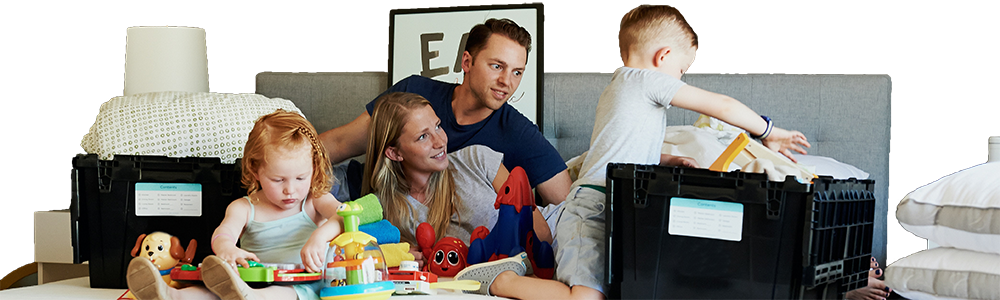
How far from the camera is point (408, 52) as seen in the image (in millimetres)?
2461

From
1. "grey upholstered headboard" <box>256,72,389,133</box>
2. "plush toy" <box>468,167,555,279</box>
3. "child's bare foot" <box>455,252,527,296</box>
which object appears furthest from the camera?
"grey upholstered headboard" <box>256,72,389,133</box>

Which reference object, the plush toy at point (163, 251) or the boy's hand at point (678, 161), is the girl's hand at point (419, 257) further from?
the boy's hand at point (678, 161)

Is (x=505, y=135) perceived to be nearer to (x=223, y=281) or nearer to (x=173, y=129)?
(x=173, y=129)

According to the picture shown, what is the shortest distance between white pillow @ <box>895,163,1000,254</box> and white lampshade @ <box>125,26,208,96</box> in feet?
6.49

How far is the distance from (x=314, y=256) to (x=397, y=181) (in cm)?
54

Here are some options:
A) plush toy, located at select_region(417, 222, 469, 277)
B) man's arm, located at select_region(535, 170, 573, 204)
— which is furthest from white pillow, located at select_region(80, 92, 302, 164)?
man's arm, located at select_region(535, 170, 573, 204)

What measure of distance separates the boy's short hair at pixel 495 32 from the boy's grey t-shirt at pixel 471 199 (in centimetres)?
37

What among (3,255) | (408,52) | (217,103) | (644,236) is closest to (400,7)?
(408,52)

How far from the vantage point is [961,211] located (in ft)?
4.65

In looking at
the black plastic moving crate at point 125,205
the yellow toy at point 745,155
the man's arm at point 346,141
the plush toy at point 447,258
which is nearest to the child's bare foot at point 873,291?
the yellow toy at point 745,155

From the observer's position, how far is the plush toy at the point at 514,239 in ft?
5.93

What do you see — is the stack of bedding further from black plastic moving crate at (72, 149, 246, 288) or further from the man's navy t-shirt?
black plastic moving crate at (72, 149, 246, 288)

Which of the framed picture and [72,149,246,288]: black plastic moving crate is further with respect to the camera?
the framed picture

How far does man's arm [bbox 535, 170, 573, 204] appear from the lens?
2125 mm
